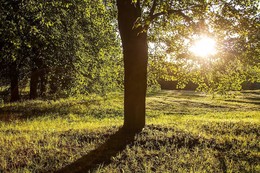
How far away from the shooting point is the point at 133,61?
39.3 ft

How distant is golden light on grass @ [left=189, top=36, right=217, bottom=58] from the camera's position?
1265 centimetres

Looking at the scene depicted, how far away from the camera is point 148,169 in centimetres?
766

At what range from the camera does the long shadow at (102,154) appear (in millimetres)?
7863

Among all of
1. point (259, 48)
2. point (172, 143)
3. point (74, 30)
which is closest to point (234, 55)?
point (259, 48)

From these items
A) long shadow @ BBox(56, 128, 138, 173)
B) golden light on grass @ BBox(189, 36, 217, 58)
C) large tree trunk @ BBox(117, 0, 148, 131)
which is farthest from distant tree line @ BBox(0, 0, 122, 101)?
long shadow @ BBox(56, 128, 138, 173)

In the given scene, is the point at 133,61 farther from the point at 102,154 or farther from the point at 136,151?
the point at 102,154

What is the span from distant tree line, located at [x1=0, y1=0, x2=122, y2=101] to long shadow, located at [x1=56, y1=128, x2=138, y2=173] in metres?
6.22

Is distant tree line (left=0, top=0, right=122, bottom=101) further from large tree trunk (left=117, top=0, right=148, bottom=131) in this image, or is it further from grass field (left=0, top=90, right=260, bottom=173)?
grass field (left=0, top=90, right=260, bottom=173)

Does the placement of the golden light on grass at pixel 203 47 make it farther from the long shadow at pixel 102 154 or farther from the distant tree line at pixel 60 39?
the distant tree line at pixel 60 39

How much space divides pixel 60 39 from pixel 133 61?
725 centimetres

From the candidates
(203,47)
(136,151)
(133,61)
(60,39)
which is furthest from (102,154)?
(60,39)

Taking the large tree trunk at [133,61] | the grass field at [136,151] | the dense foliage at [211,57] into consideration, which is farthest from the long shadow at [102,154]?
the dense foliage at [211,57]

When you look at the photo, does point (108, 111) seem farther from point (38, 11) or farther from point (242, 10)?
point (242, 10)

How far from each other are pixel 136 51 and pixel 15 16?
19.3 feet
